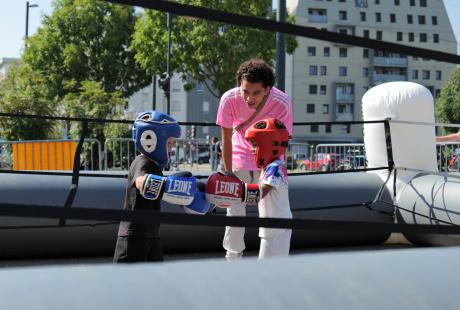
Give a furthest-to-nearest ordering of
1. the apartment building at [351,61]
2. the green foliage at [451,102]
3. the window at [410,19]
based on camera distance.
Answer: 1. the window at [410,19]
2. the apartment building at [351,61]
3. the green foliage at [451,102]

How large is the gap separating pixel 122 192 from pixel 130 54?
3786 centimetres

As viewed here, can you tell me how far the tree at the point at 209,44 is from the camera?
1187 inches

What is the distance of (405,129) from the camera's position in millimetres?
5883

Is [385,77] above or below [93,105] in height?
above

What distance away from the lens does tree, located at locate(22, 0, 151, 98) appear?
1572 inches

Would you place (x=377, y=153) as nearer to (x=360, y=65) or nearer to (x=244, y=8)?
(x=244, y=8)

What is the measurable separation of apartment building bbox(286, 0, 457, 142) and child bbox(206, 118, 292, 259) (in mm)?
62717

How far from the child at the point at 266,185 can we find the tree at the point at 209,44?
88.9 ft

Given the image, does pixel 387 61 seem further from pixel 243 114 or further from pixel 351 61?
pixel 243 114

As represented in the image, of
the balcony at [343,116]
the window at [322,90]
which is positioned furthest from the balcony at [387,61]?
the window at [322,90]

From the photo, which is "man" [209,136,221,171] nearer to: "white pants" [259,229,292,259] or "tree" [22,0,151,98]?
"white pants" [259,229,292,259]

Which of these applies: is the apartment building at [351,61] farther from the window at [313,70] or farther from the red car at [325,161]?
the red car at [325,161]

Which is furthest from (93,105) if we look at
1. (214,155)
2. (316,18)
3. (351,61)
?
(316,18)

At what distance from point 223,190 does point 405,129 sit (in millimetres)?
4001
